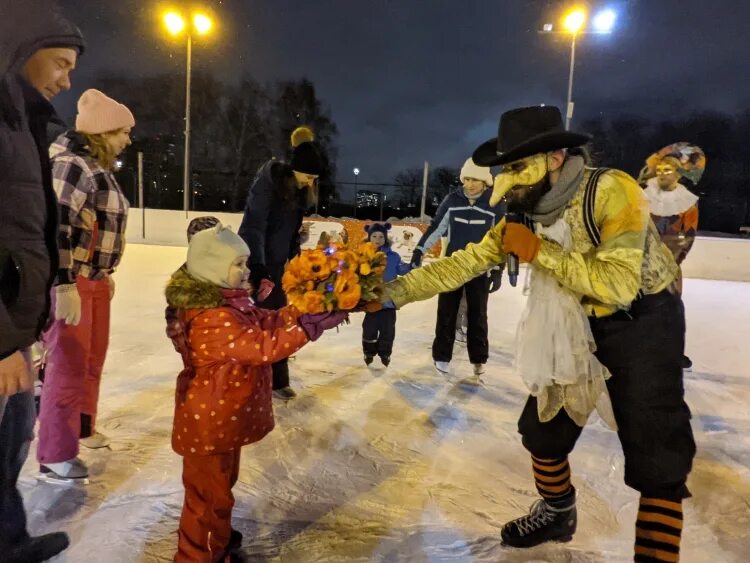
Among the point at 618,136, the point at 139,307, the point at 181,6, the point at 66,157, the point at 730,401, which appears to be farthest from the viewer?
the point at 618,136

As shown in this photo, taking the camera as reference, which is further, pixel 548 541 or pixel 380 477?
pixel 380 477

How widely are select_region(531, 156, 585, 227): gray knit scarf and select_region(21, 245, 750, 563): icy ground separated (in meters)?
1.35

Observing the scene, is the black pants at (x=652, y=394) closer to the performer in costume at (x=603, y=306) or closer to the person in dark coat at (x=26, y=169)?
the performer in costume at (x=603, y=306)

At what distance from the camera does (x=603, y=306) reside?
1998mm

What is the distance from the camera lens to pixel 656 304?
193 centimetres

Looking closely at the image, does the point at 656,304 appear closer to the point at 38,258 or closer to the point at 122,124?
the point at 38,258

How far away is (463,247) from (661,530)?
3045mm

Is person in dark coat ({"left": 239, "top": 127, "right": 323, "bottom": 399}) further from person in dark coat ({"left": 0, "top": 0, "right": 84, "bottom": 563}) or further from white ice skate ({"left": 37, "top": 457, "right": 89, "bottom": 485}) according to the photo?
person in dark coat ({"left": 0, "top": 0, "right": 84, "bottom": 563})

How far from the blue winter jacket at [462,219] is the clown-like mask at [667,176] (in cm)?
130

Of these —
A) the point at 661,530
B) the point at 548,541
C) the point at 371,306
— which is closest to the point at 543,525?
the point at 548,541

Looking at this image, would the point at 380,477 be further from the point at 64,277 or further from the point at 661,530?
the point at 64,277

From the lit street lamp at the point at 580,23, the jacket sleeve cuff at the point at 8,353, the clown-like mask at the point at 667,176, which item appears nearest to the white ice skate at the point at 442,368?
the clown-like mask at the point at 667,176

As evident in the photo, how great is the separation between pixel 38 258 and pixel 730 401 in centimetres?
455

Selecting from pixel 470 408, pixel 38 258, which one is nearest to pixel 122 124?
pixel 38 258
